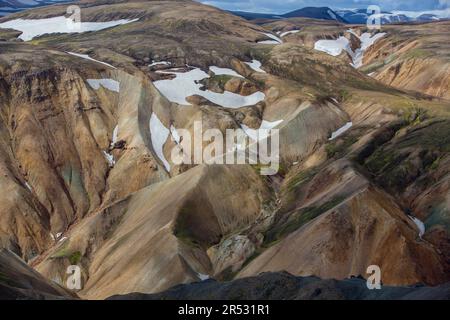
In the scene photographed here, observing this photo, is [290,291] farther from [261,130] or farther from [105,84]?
[105,84]

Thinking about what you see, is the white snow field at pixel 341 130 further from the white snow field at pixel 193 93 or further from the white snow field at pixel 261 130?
the white snow field at pixel 193 93

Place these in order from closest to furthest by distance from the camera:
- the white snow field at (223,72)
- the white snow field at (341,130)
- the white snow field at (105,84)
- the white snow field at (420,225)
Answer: the white snow field at (420,225) → the white snow field at (341,130) → the white snow field at (105,84) → the white snow field at (223,72)

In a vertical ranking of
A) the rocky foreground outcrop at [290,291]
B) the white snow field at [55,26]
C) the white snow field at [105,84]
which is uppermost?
the rocky foreground outcrop at [290,291]

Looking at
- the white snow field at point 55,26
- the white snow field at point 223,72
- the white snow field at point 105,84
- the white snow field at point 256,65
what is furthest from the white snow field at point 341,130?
the white snow field at point 55,26

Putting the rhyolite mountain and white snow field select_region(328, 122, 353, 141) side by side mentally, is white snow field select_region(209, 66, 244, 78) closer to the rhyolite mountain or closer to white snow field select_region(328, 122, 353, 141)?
the rhyolite mountain

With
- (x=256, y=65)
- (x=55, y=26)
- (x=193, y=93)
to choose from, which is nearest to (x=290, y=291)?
(x=193, y=93)

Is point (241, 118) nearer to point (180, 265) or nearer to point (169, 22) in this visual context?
point (180, 265)
